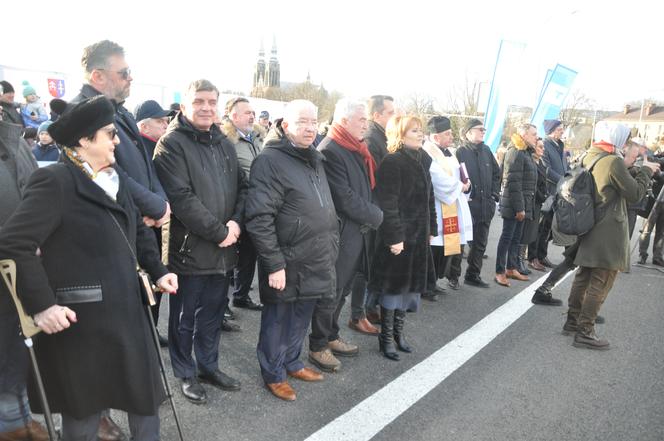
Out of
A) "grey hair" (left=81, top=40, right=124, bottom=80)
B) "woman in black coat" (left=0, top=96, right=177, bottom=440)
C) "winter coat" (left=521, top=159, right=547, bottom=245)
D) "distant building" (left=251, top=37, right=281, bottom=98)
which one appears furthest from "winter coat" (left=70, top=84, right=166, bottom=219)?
"distant building" (left=251, top=37, right=281, bottom=98)

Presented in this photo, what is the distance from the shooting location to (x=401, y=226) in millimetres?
3949

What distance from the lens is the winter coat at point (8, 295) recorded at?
2.50 metres

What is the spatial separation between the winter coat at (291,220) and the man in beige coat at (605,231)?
260cm

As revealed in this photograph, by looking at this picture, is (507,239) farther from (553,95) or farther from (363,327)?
(553,95)

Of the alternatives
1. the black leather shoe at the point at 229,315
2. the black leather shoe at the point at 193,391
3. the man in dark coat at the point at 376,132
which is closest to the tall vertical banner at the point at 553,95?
the man in dark coat at the point at 376,132

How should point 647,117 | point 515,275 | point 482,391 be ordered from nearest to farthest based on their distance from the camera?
point 482,391 → point 515,275 → point 647,117

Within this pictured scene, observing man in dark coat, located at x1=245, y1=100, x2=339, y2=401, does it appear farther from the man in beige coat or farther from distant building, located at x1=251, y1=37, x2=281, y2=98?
distant building, located at x1=251, y1=37, x2=281, y2=98

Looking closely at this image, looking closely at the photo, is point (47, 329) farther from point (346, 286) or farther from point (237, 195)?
point (346, 286)

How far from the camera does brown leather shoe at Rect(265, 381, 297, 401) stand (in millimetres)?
3309

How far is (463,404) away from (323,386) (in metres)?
0.97

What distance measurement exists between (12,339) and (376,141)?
10.3ft

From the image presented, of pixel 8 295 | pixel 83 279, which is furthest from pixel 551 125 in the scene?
pixel 8 295

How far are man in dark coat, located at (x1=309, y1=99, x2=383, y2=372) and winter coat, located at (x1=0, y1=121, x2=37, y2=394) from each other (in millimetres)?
1927

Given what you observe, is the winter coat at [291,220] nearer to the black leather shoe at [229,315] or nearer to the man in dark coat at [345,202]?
the man in dark coat at [345,202]
